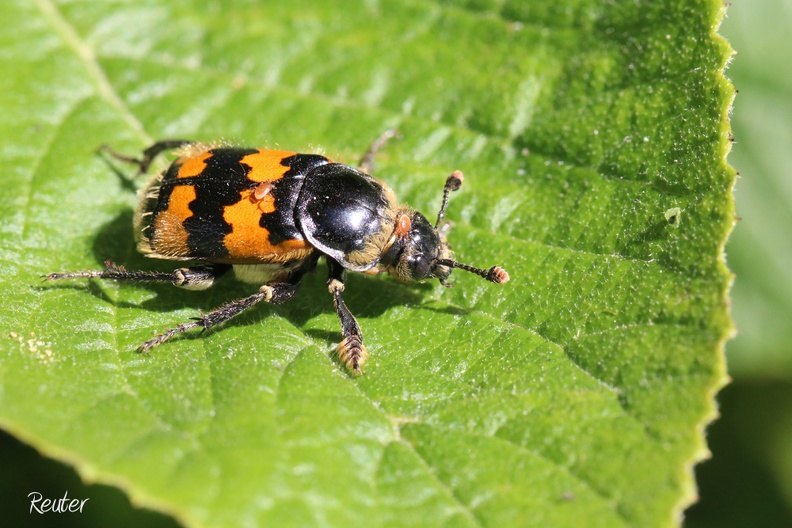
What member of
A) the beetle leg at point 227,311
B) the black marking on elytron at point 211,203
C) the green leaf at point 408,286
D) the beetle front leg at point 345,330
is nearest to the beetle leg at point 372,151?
the green leaf at point 408,286

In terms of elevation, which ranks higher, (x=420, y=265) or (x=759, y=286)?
(x=759, y=286)

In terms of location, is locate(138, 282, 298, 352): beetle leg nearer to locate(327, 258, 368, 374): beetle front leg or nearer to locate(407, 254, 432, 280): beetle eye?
locate(327, 258, 368, 374): beetle front leg

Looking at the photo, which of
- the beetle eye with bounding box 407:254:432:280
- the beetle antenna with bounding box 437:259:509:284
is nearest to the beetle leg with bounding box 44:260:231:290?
the beetle eye with bounding box 407:254:432:280

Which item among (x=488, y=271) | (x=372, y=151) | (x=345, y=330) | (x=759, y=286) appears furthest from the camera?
(x=759, y=286)

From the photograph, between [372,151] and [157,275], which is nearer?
[157,275]

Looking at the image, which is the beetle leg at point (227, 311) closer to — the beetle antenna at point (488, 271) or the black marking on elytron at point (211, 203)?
the black marking on elytron at point (211, 203)
